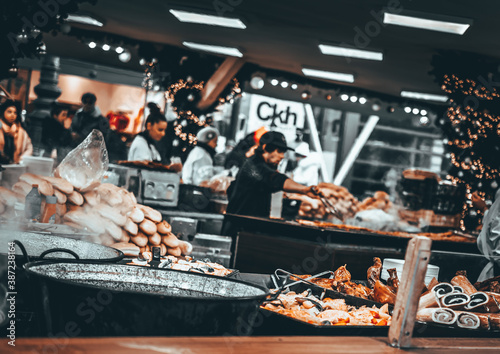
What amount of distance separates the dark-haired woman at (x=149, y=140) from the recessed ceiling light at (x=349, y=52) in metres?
2.55

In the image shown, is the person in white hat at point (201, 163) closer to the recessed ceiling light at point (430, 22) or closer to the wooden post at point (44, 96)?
the wooden post at point (44, 96)

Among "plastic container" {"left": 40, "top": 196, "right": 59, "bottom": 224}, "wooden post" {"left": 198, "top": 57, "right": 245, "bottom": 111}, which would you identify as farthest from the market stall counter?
"wooden post" {"left": 198, "top": 57, "right": 245, "bottom": 111}

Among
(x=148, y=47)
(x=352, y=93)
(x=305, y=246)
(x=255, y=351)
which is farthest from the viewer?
(x=352, y=93)

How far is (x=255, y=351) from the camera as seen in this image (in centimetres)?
147

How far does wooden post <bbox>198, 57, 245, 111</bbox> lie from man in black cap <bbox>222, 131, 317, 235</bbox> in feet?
14.1

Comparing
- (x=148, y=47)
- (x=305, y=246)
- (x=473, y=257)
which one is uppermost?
(x=148, y=47)

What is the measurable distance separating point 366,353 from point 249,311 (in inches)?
13.7

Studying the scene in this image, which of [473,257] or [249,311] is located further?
[473,257]

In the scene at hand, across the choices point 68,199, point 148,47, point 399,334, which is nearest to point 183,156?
point 148,47

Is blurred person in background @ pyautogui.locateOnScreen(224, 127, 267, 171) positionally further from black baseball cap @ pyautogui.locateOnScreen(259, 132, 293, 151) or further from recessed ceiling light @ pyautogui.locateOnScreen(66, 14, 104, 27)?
black baseball cap @ pyautogui.locateOnScreen(259, 132, 293, 151)

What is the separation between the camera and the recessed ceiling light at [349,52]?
313 inches

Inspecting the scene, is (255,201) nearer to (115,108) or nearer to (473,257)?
(473,257)

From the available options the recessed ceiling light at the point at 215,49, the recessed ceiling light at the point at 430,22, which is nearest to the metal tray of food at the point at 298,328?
the recessed ceiling light at the point at 430,22

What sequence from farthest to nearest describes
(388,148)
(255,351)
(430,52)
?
(388,148) < (430,52) < (255,351)
